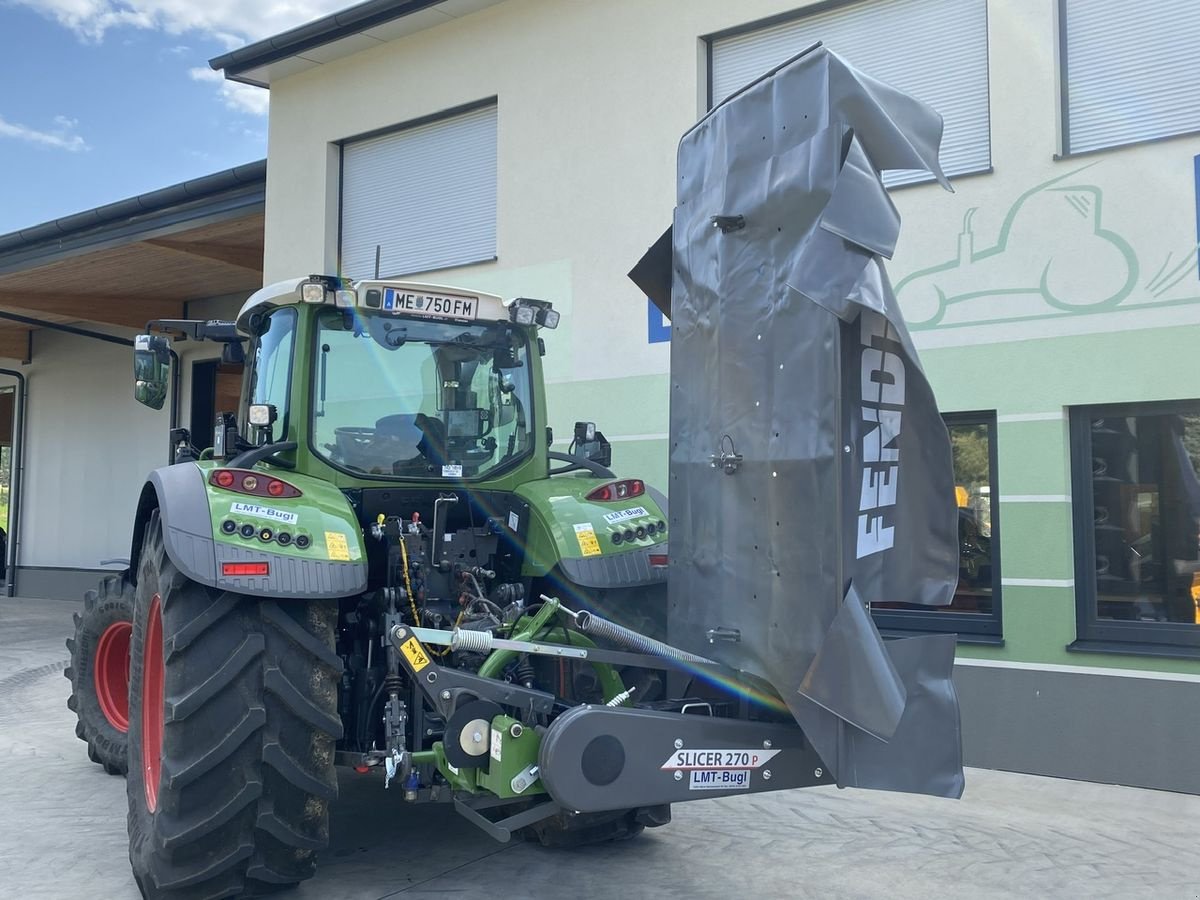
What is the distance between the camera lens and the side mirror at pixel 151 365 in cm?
508

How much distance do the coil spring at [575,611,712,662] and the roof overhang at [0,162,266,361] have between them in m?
9.02

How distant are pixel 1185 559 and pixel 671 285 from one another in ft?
12.3

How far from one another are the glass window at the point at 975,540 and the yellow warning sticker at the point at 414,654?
13.6 ft

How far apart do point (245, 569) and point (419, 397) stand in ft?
4.34

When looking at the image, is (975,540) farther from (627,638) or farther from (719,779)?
(719,779)

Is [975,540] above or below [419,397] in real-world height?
below

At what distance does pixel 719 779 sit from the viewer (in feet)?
11.5

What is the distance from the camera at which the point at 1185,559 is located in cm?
618

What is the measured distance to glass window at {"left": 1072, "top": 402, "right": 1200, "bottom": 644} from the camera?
6156mm

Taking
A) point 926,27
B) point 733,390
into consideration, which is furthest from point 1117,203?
point 733,390

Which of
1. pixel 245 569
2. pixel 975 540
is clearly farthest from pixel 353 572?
pixel 975 540

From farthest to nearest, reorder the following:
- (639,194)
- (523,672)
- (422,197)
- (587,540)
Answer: (422,197) → (639,194) → (587,540) → (523,672)

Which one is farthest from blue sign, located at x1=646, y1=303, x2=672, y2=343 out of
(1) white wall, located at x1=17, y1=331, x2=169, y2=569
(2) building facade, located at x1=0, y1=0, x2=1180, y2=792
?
(1) white wall, located at x1=17, y1=331, x2=169, y2=569

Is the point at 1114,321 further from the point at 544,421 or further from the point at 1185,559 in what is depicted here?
the point at 544,421
